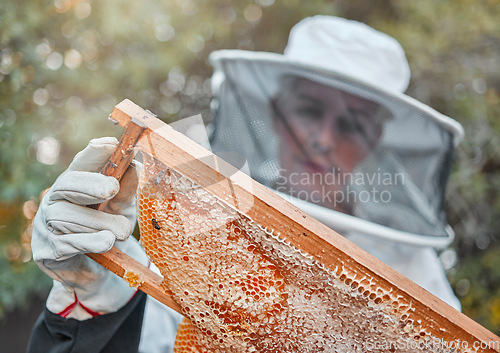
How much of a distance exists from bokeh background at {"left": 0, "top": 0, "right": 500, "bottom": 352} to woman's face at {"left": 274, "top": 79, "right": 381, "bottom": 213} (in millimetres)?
1292

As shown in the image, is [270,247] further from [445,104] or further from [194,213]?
[445,104]

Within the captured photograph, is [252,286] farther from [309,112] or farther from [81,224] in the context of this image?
[309,112]

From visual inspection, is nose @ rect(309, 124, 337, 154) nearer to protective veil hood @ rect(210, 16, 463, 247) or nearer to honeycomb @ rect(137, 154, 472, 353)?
protective veil hood @ rect(210, 16, 463, 247)

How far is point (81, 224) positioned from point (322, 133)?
129 cm

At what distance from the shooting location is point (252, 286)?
2.84ft

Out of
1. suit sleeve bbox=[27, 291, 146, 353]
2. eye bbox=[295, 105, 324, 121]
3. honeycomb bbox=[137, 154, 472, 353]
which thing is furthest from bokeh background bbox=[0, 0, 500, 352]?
honeycomb bbox=[137, 154, 472, 353]

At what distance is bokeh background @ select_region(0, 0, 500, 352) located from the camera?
1.97 metres

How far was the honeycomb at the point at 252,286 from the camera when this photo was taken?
831 mm

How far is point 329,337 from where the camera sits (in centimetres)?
89

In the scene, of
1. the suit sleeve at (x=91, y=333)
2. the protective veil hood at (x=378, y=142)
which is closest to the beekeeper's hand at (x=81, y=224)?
the suit sleeve at (x=91, y=333)

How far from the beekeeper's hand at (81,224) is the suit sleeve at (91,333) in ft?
0.11

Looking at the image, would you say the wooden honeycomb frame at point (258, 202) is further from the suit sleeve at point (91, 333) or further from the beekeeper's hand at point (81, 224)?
the suit sleeve at point (91, 333)

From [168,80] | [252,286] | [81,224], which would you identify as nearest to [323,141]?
[252,286]

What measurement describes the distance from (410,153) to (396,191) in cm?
23
